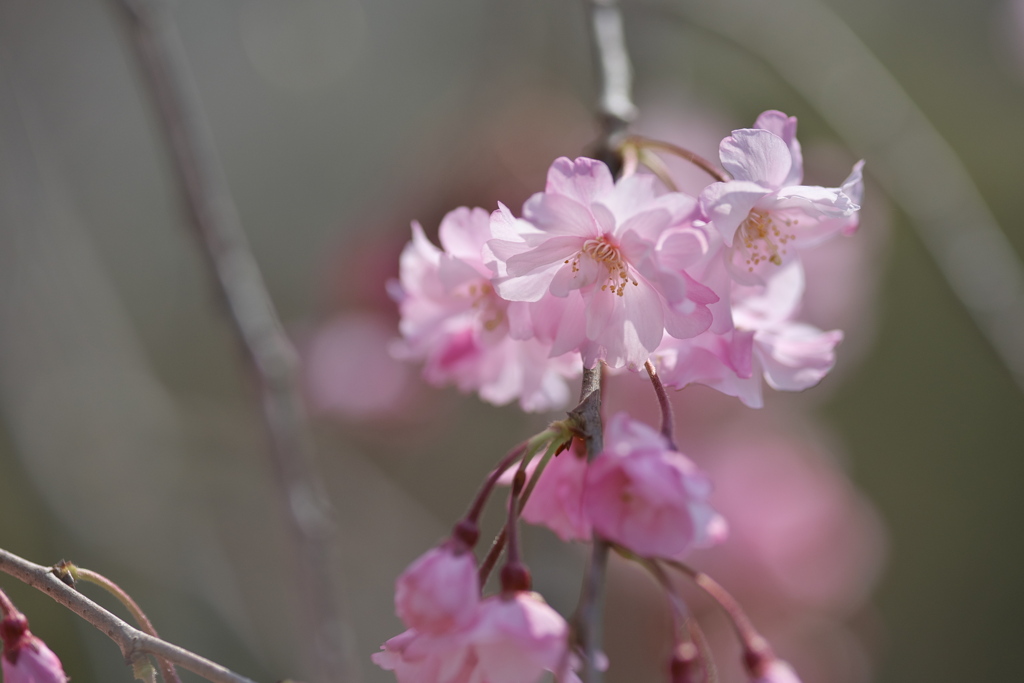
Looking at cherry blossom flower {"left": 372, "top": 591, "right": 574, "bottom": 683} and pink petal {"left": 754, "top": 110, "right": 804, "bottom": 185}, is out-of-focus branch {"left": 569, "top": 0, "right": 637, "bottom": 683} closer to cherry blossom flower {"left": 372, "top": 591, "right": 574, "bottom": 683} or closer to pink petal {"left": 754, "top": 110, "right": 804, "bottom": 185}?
cherry blossom flower {"left": 372, "top": 591, "right": 574, "bottom": 683}

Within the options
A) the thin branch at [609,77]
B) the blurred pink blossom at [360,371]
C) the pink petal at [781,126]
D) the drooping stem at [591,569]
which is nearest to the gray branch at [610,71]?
the thin branch at [609,77]

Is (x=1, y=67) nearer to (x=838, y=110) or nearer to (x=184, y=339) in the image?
(x=838, y=110)

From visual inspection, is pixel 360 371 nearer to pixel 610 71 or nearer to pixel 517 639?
pixel 610 71

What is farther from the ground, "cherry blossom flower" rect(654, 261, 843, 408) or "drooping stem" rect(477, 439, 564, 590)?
"cherry blossom flower" rect(654, 261, 843, 408)

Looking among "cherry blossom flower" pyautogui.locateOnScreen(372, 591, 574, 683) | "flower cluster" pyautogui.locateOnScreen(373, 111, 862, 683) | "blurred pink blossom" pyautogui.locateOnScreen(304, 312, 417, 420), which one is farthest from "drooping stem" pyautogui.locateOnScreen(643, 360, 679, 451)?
"blurred pink blossom" pyautogui.locateOnScreen(304, 312, 417, 420)

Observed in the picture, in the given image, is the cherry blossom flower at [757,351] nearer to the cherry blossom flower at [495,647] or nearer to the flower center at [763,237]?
the flower center at [763,237]

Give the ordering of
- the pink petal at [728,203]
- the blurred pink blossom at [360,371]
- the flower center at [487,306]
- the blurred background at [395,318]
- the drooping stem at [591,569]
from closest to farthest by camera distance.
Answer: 1. the drooping stem at [591,569]
2. the pink petal at [728,203]
3. the flower center at [487,306]
4. the blurred background at [395,318]
5. the blurred pink blossom at [360,371]
